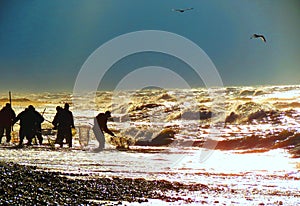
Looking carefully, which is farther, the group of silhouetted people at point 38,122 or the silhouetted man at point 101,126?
the silhouetted man at point 101,126

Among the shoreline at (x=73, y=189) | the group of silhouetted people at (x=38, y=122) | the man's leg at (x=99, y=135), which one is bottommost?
the shoreline at (x=73, y=189)

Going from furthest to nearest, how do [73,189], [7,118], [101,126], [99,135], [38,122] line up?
[99,135] < [7,118] < [101,126] < [38,122] < [73,189]

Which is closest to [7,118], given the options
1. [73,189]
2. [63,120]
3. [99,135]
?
[63,120]

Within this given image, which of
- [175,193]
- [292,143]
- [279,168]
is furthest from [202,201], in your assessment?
[292,143]

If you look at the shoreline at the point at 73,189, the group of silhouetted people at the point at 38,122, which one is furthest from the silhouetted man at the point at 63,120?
the shoreline at the point at 73,189

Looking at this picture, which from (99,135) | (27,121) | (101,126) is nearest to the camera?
(27,121)

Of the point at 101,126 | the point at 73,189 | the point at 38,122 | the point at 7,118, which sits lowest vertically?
the point at 73,189

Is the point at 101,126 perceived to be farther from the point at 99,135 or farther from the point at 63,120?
the point at 63,120

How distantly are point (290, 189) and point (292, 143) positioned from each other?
17.8 m

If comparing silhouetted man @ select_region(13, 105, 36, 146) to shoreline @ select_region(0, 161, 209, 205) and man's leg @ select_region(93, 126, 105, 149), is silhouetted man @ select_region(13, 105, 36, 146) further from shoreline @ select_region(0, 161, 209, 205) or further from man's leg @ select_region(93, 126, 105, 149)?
shoreline @ select_region(0, 161, 209, 205)

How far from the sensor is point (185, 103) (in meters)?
70.0

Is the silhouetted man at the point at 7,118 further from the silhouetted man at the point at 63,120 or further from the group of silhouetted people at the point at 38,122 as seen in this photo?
the silhouetted man at the point at 63,120

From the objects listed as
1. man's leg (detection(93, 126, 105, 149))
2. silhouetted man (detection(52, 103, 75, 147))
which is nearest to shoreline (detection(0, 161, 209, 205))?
silhouetted man (detection(52, 103, 75, 147))

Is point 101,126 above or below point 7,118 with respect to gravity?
below
